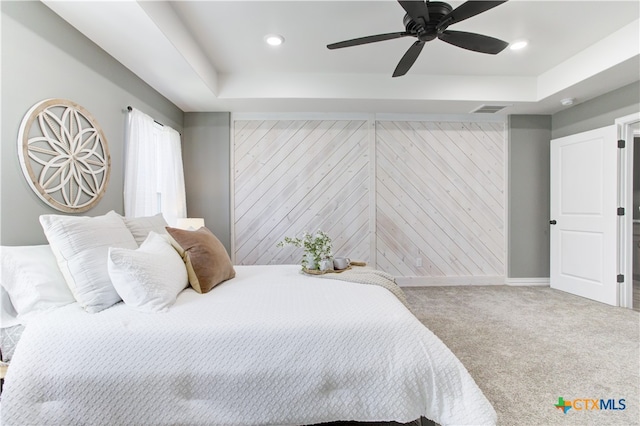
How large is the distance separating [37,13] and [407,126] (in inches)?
148

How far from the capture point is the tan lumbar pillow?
1.75 m

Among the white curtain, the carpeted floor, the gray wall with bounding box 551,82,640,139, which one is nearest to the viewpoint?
the carpeted floor

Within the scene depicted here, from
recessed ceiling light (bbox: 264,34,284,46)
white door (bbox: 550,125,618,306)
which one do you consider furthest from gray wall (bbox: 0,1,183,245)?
white door (bbox: 550,125,618,306)

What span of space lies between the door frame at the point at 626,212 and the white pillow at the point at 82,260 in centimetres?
475

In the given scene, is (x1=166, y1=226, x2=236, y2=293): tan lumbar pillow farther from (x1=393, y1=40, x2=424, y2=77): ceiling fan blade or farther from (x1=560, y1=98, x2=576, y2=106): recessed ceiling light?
(x1=560, y1=98, x2=576, y2=106): recessed ceiling light

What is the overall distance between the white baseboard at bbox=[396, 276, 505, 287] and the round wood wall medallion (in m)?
3.56

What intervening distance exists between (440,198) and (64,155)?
4.05 m

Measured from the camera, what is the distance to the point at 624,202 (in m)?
3.19

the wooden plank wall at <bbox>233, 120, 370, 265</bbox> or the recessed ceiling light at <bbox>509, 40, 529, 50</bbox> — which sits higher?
the recessed ceiling light at <bbox>509, 40, 529, 50</bbox>

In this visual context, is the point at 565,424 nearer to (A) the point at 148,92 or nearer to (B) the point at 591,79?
(B) the point at 591,79

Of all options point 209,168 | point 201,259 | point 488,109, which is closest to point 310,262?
point 201,259

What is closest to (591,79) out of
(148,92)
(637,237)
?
(637,237)

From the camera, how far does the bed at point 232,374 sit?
1.13m

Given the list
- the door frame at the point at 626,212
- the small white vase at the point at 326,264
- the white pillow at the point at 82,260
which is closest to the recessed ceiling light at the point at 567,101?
the door frame at the point at 626,212
